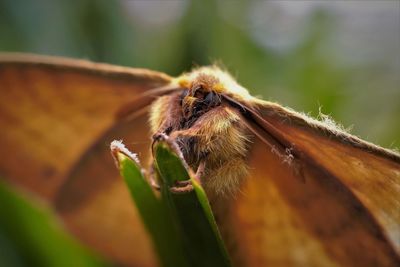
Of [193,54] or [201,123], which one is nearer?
[201,123]

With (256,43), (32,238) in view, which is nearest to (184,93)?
(32,238)

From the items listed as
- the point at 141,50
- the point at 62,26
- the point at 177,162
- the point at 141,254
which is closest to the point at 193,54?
the point at 141,50

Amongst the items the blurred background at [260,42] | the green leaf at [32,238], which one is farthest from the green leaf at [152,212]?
the blurred background at [260,42]

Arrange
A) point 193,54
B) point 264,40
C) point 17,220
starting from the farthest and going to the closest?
point 264,40 → point 193,54 → point 17,220

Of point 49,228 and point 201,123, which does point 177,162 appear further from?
point 49,228

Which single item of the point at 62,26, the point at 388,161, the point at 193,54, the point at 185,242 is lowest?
the point at 388,161

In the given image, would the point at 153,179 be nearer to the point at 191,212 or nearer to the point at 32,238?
the point at 191,212

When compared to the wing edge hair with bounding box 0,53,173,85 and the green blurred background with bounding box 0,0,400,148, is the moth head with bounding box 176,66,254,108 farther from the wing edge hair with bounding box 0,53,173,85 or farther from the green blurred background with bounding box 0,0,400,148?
the green blurred background with bounding box 0,0,400,148
